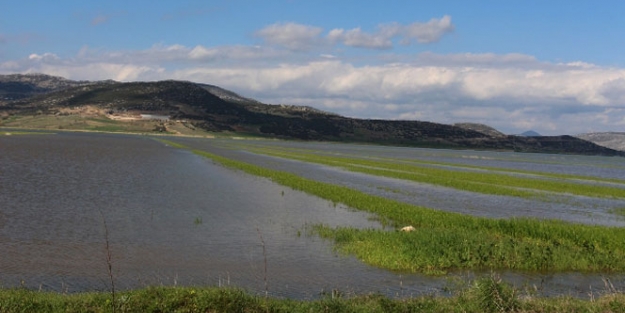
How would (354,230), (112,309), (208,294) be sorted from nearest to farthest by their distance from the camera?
(112,309) → (208,294) → (354,230)

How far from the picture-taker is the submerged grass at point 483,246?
23144 mm

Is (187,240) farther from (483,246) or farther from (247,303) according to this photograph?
(483,246)

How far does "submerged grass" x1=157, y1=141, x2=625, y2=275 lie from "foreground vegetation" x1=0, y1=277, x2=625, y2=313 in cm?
642

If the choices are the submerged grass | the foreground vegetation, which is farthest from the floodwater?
the foreground vegetation

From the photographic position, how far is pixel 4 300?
1384cm

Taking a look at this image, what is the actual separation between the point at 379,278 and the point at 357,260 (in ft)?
9.05

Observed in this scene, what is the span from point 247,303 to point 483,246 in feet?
45.5

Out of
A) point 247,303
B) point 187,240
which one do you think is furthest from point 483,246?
point 247,303

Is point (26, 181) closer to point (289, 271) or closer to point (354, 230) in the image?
point (354, 230)

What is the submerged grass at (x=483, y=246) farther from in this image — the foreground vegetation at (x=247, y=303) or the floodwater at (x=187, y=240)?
the foreground vegetation at (x=247, y=303)

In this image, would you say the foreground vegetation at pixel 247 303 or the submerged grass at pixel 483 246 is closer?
the foreground vegetation at pixel 247 303

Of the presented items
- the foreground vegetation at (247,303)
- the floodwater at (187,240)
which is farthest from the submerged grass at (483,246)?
the foreground vegetation at (247,303)

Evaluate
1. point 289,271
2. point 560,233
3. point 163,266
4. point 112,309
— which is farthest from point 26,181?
point 560,233

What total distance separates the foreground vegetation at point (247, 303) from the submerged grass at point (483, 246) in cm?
642
